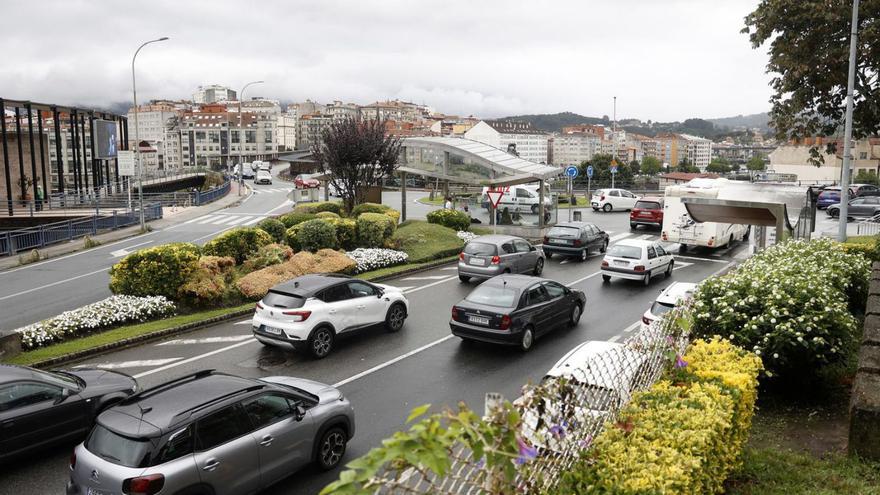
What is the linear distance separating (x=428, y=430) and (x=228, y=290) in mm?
15597

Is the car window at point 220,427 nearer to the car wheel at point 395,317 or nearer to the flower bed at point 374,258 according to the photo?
the car wheel at point 395,317

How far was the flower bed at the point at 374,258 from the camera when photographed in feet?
70.4

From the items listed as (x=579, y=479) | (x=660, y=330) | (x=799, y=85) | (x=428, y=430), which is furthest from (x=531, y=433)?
(x=799, y=85)

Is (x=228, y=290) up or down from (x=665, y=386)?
down

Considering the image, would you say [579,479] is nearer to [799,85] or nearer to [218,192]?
[799,85]

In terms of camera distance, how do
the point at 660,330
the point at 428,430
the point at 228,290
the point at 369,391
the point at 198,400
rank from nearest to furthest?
the point at 428,430
the point at 660,330
the point at 198,400
the point at 369,391
the point at 228,290

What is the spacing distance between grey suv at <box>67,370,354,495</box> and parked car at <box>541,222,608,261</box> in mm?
17497

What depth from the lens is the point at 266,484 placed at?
7.24m

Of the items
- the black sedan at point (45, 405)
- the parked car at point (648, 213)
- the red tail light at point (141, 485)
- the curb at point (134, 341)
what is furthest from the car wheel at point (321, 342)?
the parked car at point (648, 213)

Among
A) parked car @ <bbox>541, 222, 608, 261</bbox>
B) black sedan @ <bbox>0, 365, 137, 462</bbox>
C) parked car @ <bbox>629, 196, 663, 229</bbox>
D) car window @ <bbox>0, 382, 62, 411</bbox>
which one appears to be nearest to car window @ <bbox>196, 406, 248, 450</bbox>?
black sedan @ <bbox>0, 365, 137, 462</bbox>

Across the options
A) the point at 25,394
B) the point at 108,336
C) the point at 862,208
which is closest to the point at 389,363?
the point at 25,394

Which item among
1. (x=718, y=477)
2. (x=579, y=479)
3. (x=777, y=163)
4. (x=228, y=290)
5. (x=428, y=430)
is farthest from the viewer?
(x=777, y=163)

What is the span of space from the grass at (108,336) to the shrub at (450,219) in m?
13.3

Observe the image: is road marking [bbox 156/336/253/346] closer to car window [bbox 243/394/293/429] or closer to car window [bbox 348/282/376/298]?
car window [bbox 348/282/376/298]
